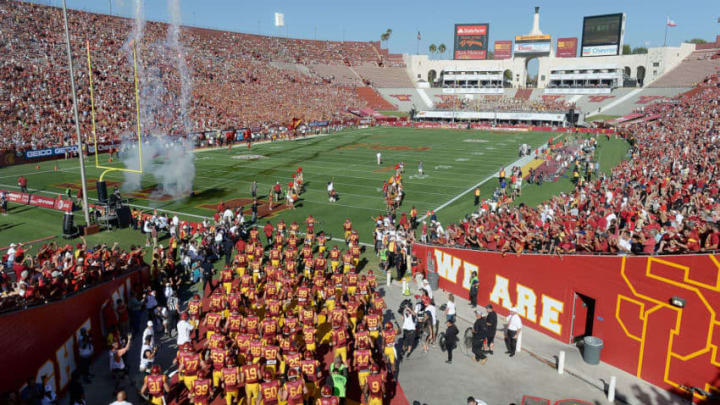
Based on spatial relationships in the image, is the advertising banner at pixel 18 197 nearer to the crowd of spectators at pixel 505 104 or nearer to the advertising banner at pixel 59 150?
the advertising banner at pixel 59 150

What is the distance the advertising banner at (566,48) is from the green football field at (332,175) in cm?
5011

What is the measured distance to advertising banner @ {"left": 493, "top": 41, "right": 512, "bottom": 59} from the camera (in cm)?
10288

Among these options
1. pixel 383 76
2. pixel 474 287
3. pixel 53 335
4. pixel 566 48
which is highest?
pixel 566 48

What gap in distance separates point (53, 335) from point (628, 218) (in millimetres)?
14321

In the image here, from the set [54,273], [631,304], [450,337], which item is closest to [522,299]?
[631,304]

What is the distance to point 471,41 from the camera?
105750mm

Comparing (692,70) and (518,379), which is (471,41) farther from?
(518,379)

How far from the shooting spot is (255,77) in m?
72.6

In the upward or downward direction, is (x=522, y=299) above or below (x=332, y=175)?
below

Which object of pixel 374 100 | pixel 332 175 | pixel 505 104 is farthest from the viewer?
pixel 374 100

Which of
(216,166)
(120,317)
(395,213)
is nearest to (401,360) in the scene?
(120,317)

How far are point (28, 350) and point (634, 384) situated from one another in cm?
1186

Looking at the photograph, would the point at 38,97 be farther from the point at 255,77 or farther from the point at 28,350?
the point at 28,350

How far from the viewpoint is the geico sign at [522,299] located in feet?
40.2
